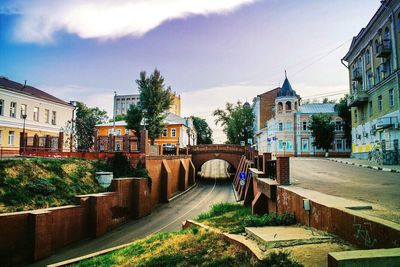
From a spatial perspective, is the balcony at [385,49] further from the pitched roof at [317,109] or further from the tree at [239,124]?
the tree at [239,124]

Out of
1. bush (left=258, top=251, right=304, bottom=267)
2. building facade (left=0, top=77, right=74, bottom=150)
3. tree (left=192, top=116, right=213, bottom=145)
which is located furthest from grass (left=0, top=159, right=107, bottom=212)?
tree (left=192, top=116, right=213, bottom=145)

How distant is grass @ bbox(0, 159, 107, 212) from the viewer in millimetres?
13684

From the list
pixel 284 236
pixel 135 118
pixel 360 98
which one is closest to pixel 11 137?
pixel 135 118

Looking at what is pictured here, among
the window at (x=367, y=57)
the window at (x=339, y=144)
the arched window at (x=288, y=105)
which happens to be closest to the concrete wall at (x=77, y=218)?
the window at (x=367, y=57)

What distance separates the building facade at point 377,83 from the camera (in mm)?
23656

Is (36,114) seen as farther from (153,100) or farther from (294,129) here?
(294,129)

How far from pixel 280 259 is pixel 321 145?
4520cm

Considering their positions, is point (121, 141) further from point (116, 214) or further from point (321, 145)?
point (321, 145)

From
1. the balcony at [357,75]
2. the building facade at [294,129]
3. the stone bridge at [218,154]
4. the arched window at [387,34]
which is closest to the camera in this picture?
the arched window at [387,34]

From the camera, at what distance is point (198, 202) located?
27250mm

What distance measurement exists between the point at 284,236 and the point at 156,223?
14.6 m

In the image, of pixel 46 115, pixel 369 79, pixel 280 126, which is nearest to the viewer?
pixel 369 79

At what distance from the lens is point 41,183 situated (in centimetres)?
1511

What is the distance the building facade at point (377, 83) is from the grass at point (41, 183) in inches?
948
